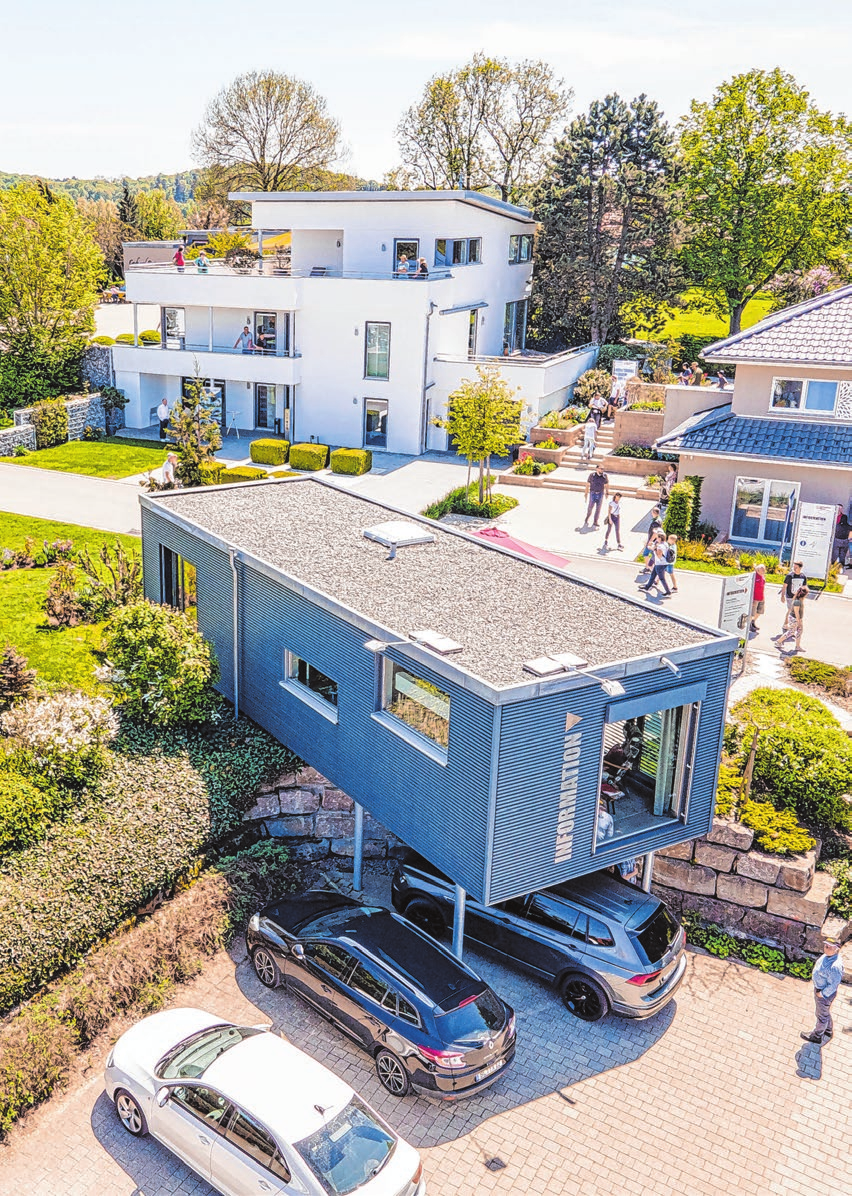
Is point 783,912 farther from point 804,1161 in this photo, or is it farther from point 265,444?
point 265,444

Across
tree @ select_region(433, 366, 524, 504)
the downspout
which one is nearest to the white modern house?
tree @ select_region(433, 366, 524, 504)

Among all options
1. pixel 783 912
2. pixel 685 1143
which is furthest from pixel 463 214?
pixel 685 1143

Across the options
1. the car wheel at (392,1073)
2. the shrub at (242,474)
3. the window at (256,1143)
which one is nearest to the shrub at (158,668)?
the car wheel at (392,1073)

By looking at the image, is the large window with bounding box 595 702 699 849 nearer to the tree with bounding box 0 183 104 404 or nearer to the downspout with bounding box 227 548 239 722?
the downspout with bounding box 227 548 239 722

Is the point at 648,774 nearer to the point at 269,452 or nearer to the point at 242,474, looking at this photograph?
the point at 242,474

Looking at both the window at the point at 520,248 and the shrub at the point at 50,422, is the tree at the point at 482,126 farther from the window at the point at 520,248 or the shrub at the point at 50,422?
the shrub at the point at 50,422

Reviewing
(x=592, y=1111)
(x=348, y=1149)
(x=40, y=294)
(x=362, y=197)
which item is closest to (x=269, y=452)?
(x=362, y=197)
